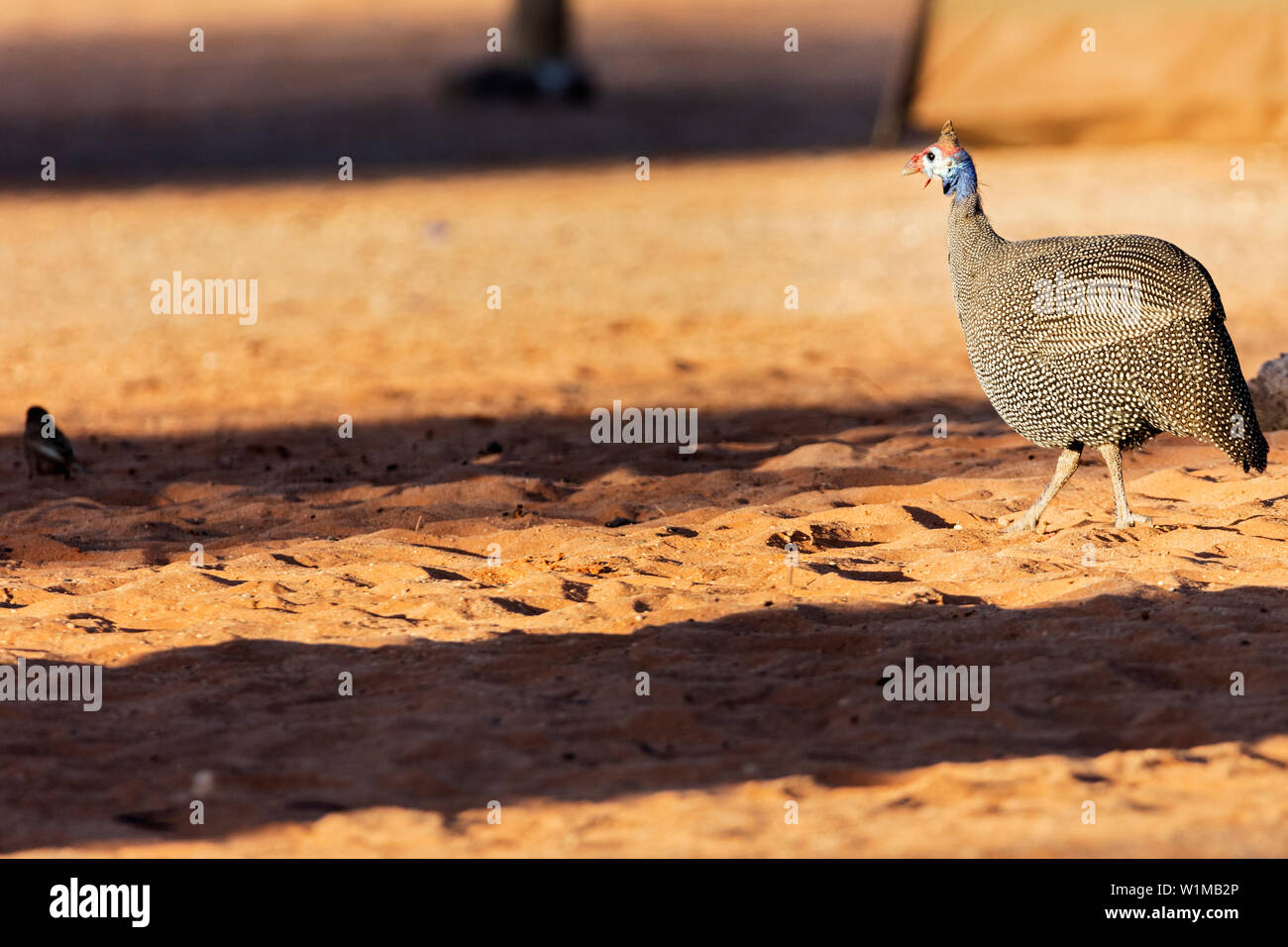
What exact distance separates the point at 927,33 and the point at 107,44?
19.7 meters

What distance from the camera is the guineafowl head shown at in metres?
6.64

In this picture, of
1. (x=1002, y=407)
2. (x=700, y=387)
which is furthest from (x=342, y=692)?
(x=700, y=387)

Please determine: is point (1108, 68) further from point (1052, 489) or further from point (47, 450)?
point (47, 450)

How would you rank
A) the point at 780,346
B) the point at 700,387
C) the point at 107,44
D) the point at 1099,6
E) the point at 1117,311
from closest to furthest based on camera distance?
the point at 1117,311, the point at 700,387, the point at 780,346, the point at 1099,6, the point at 107,44

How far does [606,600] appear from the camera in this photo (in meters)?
5.88

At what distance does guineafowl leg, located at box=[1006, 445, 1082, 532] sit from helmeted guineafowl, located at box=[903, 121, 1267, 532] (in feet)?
0.32

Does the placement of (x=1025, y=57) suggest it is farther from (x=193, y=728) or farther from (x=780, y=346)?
(x=193, y=728)

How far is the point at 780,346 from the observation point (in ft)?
38.1

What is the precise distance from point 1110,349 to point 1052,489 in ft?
2.28

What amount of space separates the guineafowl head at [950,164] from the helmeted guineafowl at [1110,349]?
33 centimetres
